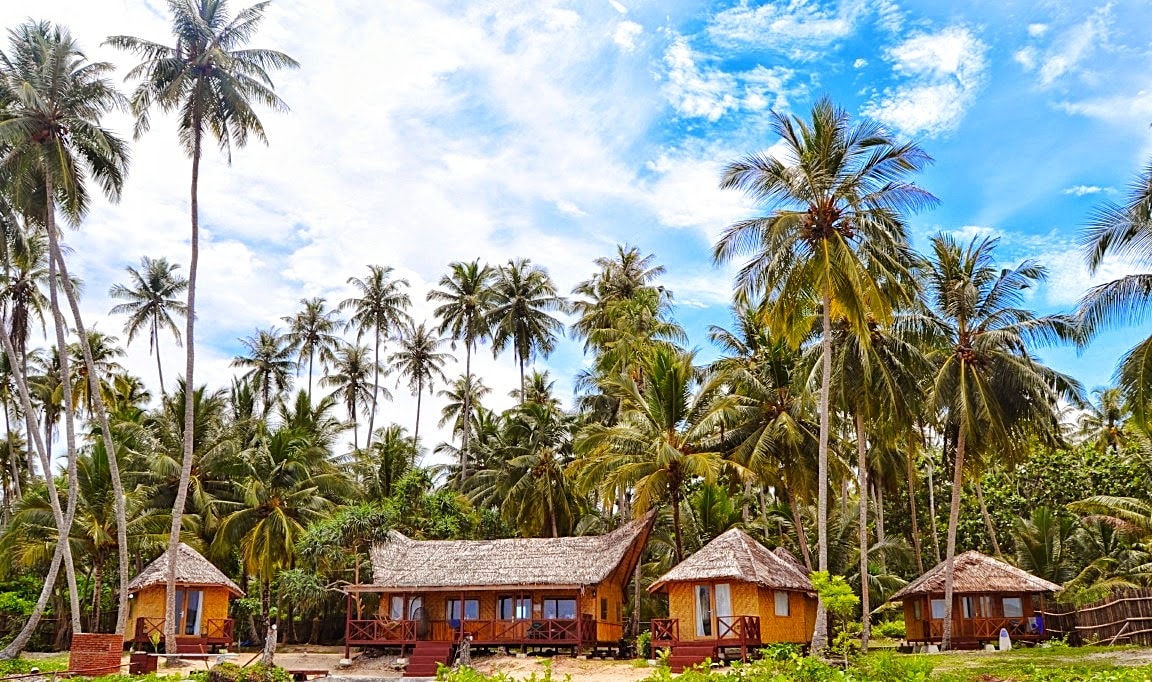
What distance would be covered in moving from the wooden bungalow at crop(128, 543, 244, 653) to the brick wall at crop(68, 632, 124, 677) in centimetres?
783

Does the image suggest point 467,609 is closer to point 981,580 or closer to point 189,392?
point 189,392

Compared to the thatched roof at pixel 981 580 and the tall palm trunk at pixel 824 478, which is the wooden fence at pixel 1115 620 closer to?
the thatched roof at pixel 981 580

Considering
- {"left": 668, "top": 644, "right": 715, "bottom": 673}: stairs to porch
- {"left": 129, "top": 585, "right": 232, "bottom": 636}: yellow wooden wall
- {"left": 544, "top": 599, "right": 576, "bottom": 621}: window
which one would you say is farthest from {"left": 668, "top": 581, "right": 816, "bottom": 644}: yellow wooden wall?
{"left": 129, "top": 585, "right": 232, "bottom": 636}: yellow wooden wall

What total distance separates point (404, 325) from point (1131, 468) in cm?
3348

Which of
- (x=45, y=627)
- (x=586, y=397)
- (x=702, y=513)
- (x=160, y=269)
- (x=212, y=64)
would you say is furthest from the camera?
(x=160, y=269)

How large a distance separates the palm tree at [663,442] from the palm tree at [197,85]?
12.9m

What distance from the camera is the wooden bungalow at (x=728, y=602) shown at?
2464cm

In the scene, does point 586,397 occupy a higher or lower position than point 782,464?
higher

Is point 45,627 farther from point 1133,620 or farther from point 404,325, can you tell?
point 1133,620

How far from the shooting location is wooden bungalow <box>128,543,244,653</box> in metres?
30.8

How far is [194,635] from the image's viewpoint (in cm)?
3164

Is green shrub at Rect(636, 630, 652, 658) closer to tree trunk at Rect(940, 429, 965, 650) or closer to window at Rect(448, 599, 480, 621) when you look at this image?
window at Rect(448, 599, 480, 621)

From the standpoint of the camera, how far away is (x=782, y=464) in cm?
3097

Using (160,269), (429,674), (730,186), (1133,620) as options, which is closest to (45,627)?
(160,269)
